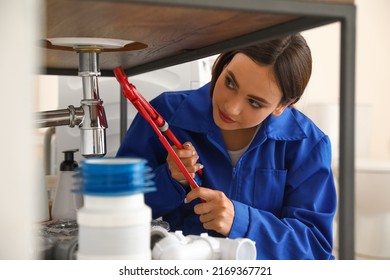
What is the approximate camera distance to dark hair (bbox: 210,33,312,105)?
41.2 inches

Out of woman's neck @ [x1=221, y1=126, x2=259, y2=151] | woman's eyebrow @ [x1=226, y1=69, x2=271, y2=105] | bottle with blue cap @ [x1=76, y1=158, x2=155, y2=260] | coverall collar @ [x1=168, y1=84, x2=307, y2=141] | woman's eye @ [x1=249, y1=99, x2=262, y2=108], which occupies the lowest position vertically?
bottle with blue cap @ [x1=76, y1=158, x2=155, y2=260]

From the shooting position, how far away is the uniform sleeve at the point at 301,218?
96 cm

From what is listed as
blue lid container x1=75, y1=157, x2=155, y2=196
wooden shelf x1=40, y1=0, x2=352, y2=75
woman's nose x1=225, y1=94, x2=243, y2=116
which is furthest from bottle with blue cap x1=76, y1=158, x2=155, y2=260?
woman's nose x1=225, y1=94, x2=243, y2=116

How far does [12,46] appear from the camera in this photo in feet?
1.75

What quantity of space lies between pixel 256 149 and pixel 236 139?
0.22 feet

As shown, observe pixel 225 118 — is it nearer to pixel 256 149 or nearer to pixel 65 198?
pixel 256 149

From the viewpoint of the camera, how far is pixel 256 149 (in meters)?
1.14

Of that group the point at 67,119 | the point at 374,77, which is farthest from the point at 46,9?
the point at 374,77

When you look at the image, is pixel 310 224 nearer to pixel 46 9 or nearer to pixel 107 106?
pixel 46 9

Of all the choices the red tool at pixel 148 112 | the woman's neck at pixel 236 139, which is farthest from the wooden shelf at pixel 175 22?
the woman's neck at pixel 236 139

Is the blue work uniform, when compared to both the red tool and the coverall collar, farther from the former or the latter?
the red tool

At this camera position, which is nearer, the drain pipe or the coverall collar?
the drain pipe

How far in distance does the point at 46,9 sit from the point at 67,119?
307 mm

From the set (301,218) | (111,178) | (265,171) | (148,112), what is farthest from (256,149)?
(111,178)
